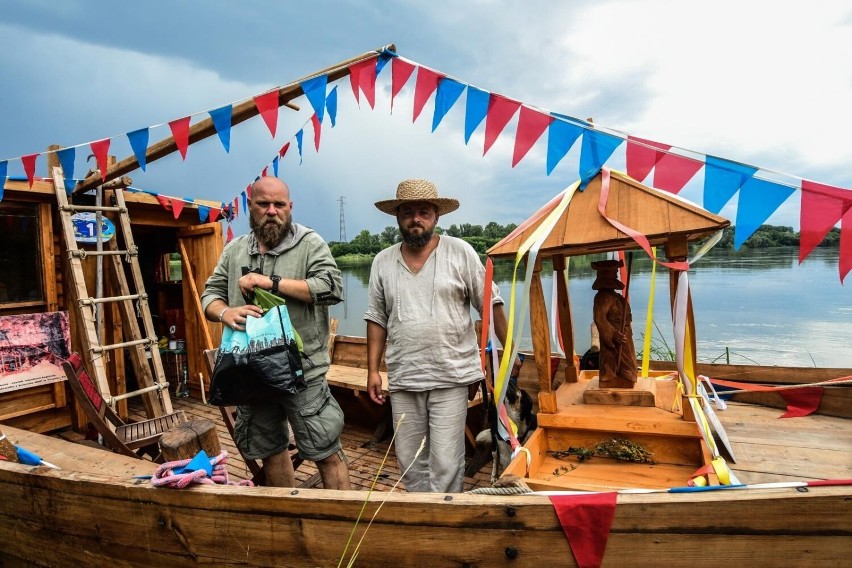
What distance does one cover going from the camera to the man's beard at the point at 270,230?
2.09 m

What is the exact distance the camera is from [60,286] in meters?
4.53

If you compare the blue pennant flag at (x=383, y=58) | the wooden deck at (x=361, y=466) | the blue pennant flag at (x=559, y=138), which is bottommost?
the wooden deck at (x=361, y=466)

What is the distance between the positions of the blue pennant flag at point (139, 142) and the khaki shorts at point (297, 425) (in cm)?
244

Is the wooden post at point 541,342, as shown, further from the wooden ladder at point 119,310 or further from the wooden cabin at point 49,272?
the wooden cabin at point 49,272

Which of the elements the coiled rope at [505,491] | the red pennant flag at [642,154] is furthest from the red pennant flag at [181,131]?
the coiled rope at [505,491]

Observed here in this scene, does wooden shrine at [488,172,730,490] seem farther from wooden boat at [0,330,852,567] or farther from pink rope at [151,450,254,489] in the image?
pink rope at [151,450,254,489]

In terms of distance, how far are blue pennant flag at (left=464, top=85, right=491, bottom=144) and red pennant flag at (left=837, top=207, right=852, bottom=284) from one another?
1803mm

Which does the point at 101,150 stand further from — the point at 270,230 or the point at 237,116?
the point at 270,230

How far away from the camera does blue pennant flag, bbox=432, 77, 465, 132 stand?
9.78ft

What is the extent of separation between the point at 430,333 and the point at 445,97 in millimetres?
1674

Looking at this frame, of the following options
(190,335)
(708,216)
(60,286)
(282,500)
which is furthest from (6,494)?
(190,335)

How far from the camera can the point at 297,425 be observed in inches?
82.8

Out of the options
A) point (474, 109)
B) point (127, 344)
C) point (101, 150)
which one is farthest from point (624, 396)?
point (101, 150)

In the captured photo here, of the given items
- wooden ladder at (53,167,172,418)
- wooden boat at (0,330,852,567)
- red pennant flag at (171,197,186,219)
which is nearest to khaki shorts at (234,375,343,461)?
wooden boat at (0,330,852,567)
